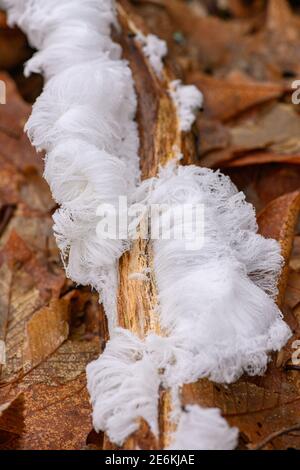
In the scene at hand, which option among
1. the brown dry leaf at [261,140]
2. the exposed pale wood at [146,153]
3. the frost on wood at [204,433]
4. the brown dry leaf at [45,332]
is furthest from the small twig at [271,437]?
the brown dry leaf at [261,140]

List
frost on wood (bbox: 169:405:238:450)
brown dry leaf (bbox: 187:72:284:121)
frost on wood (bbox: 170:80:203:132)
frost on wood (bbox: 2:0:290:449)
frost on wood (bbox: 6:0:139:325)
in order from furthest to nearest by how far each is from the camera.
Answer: brown dry leaf (bbox: 187:72:284:121), frost on wood (bbox: 170:80:203:132), frost on wood (bbox: 6:0:139:325), frost on wood (bbox: 2:0:290:449), frost on wood (bbox: 169:405:238:450)

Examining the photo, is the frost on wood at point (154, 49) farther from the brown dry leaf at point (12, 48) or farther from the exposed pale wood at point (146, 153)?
the brown dry leaf at point (12, 48)

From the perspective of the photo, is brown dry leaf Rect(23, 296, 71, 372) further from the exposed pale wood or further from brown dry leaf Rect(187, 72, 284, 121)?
brown dry leaf Rect(187, 72, 284, 121)

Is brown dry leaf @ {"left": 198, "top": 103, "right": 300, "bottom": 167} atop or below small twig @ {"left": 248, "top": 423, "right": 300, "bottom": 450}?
atop

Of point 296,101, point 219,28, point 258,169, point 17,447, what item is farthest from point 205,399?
point 219,28

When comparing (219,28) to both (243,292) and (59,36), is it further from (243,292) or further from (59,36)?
(243,292)

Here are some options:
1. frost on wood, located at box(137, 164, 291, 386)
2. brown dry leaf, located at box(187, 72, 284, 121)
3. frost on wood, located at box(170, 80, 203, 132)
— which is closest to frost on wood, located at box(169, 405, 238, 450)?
frost on wood, located at box(137, 164, 291, 386)
